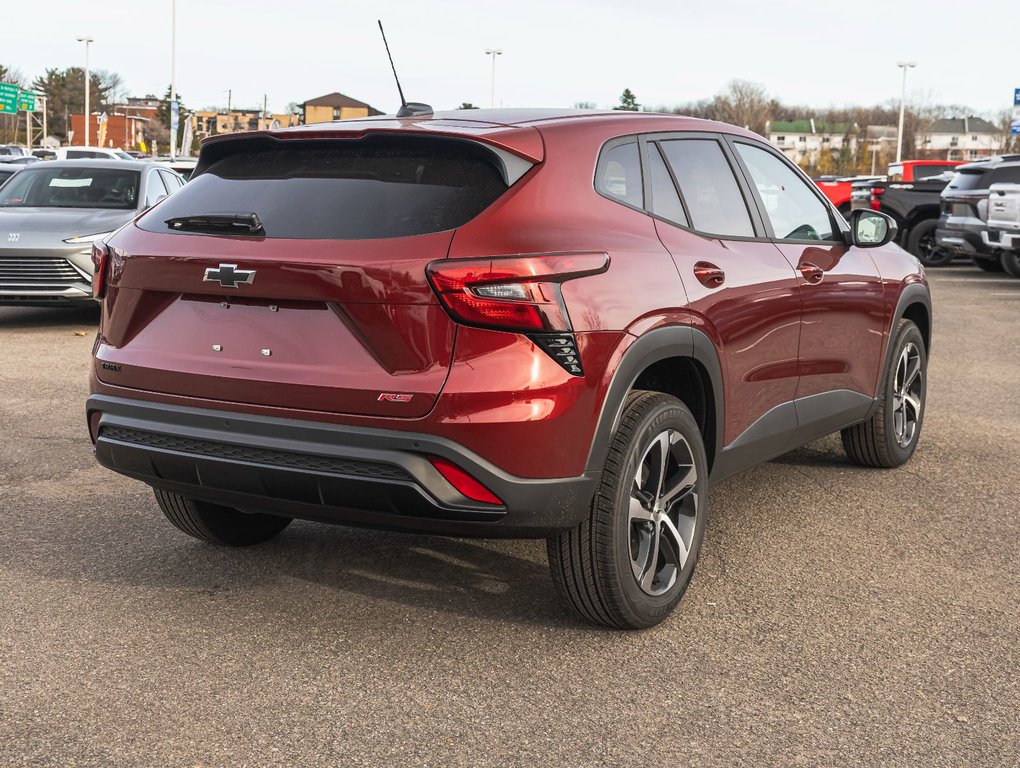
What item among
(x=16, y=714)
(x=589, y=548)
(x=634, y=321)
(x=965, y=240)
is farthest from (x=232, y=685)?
(x=965, y=240)

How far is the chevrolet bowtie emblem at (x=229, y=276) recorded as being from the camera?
3.54 metres

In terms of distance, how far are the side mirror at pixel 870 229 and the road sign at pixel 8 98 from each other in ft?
316

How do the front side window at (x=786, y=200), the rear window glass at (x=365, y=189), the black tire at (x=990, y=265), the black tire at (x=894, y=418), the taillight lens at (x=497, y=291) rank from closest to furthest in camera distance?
the taillight lens at (x=497, y=291) → the rear window glass at (x=365, y=189) → the front side window at (x=786, y=200) → the black tire at (x=894, y=418) → the black tire at (x=990, y=265)

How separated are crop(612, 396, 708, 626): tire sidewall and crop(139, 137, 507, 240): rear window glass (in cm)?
87

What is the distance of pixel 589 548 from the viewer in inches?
145

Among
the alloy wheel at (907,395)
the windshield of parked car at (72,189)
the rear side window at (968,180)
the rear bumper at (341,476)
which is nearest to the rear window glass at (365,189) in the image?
the rear bumper at (341,476)

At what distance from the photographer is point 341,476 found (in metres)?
3.41

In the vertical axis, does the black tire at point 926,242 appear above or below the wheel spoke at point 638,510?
above

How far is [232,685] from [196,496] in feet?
2.14

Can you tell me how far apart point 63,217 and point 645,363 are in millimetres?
9048

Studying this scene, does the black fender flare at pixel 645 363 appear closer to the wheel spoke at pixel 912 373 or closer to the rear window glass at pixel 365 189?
the rear window glass at pixel 365 189

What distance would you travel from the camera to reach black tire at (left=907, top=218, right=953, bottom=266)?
21906 mm

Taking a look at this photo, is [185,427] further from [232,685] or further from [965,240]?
[965,240]

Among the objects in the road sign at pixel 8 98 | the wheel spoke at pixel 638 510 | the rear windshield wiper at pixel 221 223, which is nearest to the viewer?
the rear windshield wiper at pixel 221 223
